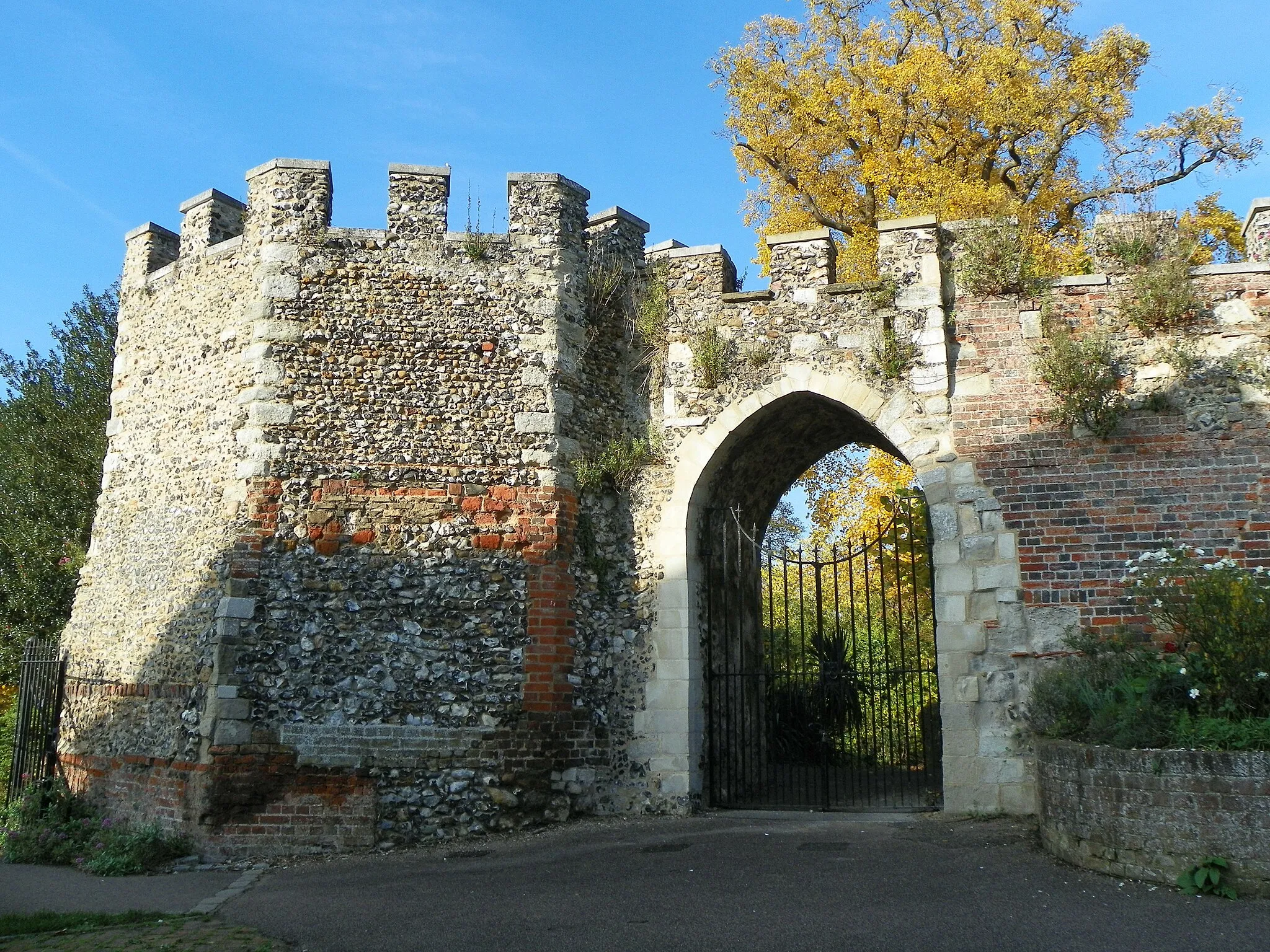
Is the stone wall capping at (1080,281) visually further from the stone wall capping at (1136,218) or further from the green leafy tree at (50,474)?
the green leafy tree at (50,474)

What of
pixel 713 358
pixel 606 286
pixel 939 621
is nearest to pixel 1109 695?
pixel 939 621

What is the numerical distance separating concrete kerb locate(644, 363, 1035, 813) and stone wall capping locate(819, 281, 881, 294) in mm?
751

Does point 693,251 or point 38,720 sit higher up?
point 693,251

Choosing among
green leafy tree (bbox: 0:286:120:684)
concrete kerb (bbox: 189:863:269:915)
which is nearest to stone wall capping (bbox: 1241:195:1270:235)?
concrete kerb (bbox: 189:863:269:915)

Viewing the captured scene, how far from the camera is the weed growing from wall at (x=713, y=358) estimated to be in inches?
365

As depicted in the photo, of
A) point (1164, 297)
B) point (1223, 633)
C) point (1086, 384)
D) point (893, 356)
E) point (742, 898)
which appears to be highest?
point (1164, 297)

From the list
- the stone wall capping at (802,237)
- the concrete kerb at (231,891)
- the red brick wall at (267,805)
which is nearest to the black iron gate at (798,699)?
the stone wall capping at (802,237)

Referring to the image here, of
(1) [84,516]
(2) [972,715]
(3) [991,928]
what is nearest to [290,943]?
(3) [991,928]

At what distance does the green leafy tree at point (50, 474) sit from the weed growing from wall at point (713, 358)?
953 cm

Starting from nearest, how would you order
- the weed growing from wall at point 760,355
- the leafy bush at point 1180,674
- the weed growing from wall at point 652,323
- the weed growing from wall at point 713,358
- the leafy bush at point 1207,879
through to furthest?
the leafy bush at point 1207,879 < the leafy bush at point 1180,674 < the weed growing from wall at point 760,355 < the weed growing from wall at point 713,358 < the weed growing from wall at point 652,323

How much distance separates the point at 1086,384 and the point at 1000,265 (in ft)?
4.40

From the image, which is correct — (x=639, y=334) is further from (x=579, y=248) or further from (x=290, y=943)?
(x=290, y=943)

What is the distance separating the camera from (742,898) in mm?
6035

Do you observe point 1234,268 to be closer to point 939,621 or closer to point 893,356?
point 893,356
